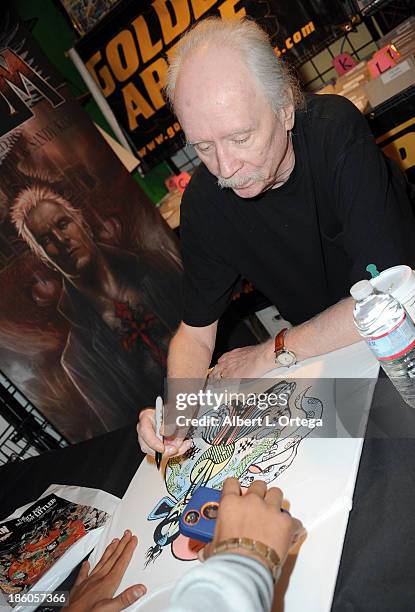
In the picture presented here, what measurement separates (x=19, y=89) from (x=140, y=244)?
0.95 m

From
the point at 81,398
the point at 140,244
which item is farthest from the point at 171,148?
the point at 81,398

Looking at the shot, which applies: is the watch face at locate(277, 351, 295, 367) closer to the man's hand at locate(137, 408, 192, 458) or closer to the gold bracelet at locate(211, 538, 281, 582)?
the man's hand at locate(137, 408, 192, 458)

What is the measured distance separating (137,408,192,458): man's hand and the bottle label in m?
0.54

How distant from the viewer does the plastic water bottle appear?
29.0 inches

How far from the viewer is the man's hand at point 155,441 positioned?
110cm

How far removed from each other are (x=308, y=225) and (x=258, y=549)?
878 mm

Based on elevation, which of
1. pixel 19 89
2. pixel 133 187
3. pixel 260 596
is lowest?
pixel 260 596

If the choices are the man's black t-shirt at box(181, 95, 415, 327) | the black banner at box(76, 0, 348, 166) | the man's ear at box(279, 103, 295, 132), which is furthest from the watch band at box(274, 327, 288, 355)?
the black banner at box(76, 0, 348, 166)

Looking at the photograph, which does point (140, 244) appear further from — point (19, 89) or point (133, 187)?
point (19, 89)

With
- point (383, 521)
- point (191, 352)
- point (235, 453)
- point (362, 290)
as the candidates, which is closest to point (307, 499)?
point (383, 521)

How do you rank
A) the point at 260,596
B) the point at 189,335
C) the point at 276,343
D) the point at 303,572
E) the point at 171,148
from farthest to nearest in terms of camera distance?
Answer: the point at 171,148
the point at 189,335
the point at 276,343
the point at 303,572
the point at 260,596

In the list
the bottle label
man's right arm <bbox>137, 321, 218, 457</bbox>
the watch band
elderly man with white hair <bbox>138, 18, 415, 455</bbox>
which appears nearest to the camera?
the bottle label

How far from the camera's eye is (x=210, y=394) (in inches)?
50.9

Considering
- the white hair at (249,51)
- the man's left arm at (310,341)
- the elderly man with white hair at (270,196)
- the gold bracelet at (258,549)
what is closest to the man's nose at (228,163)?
the elderly man with white hair at (270,196)
